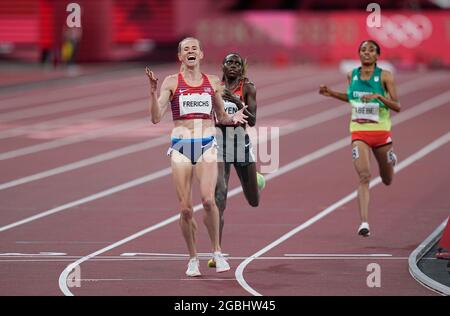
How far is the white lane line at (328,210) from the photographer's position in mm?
11734

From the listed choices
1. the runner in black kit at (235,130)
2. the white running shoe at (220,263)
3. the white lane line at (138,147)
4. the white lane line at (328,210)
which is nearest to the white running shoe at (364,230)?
the white lane line at (328,210)

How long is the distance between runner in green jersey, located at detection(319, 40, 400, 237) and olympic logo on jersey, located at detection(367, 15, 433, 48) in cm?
3142

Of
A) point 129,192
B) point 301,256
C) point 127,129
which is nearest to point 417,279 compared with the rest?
point 301,256

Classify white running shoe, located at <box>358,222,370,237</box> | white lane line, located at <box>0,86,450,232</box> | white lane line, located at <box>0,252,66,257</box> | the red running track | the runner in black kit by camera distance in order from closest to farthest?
the red running track, the runner in black kit, white lane line, located at <box>0,252,66,257</box>, white running shoe, located at <box>358,222,370,237</box>, white lane line, located at <box>0,86,450,232</box>

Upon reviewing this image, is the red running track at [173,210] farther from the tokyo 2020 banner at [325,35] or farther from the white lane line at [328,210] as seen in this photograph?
the tokyo 2020 banner at [325,35]

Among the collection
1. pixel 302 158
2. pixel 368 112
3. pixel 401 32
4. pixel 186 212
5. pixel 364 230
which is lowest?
pixel 364 230

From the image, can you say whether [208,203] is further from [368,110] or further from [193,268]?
[368,110]

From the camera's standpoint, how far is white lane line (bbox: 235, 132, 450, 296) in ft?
38.5

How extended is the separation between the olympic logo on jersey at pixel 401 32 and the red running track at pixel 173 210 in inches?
479

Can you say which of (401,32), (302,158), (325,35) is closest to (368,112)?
(302,158)

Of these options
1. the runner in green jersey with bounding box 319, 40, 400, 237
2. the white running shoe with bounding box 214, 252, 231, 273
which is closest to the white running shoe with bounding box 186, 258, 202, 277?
the white running shoe with bounding box 214, 252, 231, 273

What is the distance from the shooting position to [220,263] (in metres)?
12.0

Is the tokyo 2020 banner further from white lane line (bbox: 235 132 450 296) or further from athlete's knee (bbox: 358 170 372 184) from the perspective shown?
athlete's knee (bbox: 358 170 372 184)

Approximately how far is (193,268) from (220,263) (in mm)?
327
